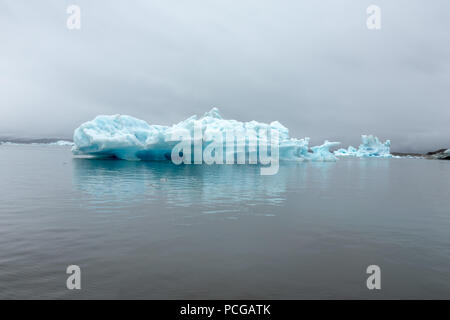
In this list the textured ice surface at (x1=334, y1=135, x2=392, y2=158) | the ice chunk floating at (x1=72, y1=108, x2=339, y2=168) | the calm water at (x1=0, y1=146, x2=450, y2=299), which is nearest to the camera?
the calm water at (x1=0, y1=146, x2=450, y2=299)

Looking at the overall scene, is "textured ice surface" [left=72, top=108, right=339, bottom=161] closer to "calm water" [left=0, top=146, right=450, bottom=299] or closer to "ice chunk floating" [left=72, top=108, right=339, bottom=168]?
"ice chunk floating" [left=72, top=108, right=339, bottom=168]

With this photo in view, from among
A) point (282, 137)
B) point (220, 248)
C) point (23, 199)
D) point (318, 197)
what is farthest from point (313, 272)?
point (282, 137)

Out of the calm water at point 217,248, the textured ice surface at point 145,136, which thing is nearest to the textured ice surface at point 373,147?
the textured ice surface at point 145,136

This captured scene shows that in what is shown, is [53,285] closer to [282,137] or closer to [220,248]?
[220,248]

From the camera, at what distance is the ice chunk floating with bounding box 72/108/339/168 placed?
33719 mm

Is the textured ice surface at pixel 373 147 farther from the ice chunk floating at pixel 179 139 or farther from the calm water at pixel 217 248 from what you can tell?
the calm water at pixel 217 248

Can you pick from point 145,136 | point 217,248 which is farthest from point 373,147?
point 217,248

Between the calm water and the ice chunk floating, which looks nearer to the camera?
the calm water

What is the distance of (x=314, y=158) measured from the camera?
5897 cm

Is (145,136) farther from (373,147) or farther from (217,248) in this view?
(373,147)

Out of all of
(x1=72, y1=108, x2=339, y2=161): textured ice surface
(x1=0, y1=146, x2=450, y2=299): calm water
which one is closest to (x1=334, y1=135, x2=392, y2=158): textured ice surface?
(x1=72, y1=108, x2=339, y2=161): textured ice surface

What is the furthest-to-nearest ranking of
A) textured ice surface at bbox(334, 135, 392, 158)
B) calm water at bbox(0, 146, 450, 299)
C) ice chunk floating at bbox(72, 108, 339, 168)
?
textured ice surface at bbox(334, 135, 392, 158)
ice chunk floating at bbox(72, 108, 339, 168)
calm water at bbox(0, 146, 450, 299)

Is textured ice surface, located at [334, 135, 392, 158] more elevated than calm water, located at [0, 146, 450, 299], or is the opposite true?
textured ice surface, located at [334, 135, 392, 158]

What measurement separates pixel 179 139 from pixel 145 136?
7748mm
